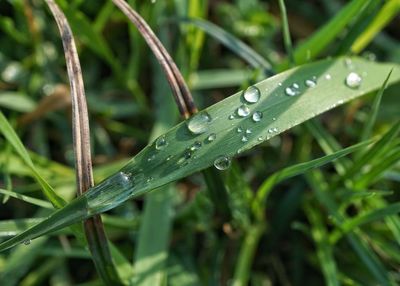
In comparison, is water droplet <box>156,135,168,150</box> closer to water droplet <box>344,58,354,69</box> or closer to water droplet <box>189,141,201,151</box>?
water droplet <box>189,141,201,151</box>

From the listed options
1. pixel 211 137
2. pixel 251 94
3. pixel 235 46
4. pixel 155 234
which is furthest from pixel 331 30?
pixel 155 234

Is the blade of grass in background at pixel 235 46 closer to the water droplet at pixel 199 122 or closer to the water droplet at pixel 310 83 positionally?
the water droplet at pixel 310 83

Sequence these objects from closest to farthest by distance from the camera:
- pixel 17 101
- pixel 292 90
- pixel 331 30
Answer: pixel 292 90, pixel 331 30, pixel 17 101

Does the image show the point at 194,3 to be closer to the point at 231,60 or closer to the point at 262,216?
the point at 231,60

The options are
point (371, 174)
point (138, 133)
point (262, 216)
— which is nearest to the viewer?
point (371, 174)

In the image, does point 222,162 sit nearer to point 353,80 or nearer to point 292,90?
point 292,90

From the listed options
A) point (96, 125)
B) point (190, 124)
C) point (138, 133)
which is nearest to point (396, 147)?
point (190, 124)

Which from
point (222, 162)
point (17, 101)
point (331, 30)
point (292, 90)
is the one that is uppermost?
point (17, 101)
